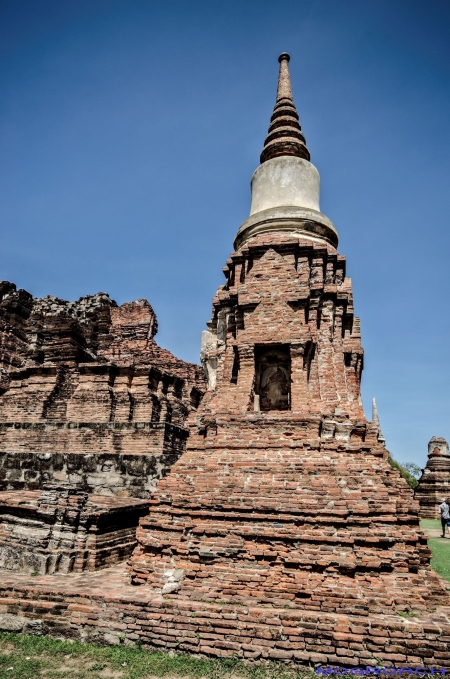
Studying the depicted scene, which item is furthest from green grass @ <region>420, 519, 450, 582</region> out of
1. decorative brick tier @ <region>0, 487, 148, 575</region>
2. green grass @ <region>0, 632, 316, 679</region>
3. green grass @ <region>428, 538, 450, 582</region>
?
decorative brick tier @ <region>0, 487, 148, 575</region>

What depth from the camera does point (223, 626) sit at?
15.4 feet

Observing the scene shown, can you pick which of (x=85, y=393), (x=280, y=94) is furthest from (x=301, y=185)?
(x=85, y=393)

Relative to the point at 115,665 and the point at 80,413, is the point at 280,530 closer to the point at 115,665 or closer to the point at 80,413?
the point at 115,665

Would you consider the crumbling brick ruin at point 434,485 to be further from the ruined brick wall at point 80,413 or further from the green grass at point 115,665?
the green grass at point 115,665

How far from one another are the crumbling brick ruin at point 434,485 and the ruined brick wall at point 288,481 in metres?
16.8

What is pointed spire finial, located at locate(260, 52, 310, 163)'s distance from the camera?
9.98m

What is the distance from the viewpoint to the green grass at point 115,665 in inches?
172

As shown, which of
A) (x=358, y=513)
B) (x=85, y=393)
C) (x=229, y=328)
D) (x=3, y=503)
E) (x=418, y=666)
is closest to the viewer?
(x=418, y=666)

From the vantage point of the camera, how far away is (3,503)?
7.39m

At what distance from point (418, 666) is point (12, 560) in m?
5.85

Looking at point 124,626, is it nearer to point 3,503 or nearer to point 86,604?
point 86,604

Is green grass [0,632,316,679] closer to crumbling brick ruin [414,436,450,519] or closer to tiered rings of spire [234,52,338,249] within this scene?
tiered rings of spire [234,52,338,249]

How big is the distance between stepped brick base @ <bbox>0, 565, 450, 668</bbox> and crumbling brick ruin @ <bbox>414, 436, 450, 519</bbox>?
18.6 m

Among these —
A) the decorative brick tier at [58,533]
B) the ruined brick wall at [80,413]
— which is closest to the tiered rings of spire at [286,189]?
the ruined brick wall at [80,413]
